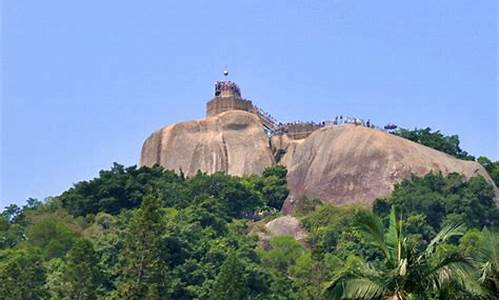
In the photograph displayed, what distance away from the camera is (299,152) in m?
74.1

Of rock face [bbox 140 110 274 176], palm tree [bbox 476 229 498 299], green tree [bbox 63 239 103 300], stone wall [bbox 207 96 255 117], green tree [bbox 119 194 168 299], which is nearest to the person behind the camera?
palm tree [bbox 476 229 498 299]

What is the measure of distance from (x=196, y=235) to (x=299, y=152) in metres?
16.8

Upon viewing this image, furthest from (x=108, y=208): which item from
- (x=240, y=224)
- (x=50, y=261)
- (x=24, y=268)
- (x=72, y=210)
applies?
(x=24, y=268)

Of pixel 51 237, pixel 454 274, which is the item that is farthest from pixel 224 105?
pixel 454 274

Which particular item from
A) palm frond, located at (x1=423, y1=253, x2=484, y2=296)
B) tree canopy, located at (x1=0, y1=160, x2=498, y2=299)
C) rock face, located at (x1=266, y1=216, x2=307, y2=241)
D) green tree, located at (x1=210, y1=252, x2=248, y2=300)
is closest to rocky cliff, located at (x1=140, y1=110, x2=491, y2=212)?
tree canopy, located at (x1=0, y1=160, x2=498, y2=299)

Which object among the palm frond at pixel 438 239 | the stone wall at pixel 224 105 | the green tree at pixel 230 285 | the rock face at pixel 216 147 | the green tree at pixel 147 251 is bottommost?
the palm frond at pixel 438 239

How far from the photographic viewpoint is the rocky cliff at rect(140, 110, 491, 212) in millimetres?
69688

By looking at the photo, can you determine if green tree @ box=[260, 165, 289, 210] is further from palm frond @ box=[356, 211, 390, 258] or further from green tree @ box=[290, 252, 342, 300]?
palm frond @ box=[356, 211, 390, 258]

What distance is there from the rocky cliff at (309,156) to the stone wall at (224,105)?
4.96 ft

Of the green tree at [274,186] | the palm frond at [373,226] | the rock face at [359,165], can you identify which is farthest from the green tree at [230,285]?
the palm frond at [373,226]

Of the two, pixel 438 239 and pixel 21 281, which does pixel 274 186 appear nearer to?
pixel 21 281

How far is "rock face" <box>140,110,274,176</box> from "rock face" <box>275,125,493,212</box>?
12.9ft

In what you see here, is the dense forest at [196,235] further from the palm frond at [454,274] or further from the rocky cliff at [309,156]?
the palm frond at [454,274]

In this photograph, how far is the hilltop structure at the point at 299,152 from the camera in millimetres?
69750
